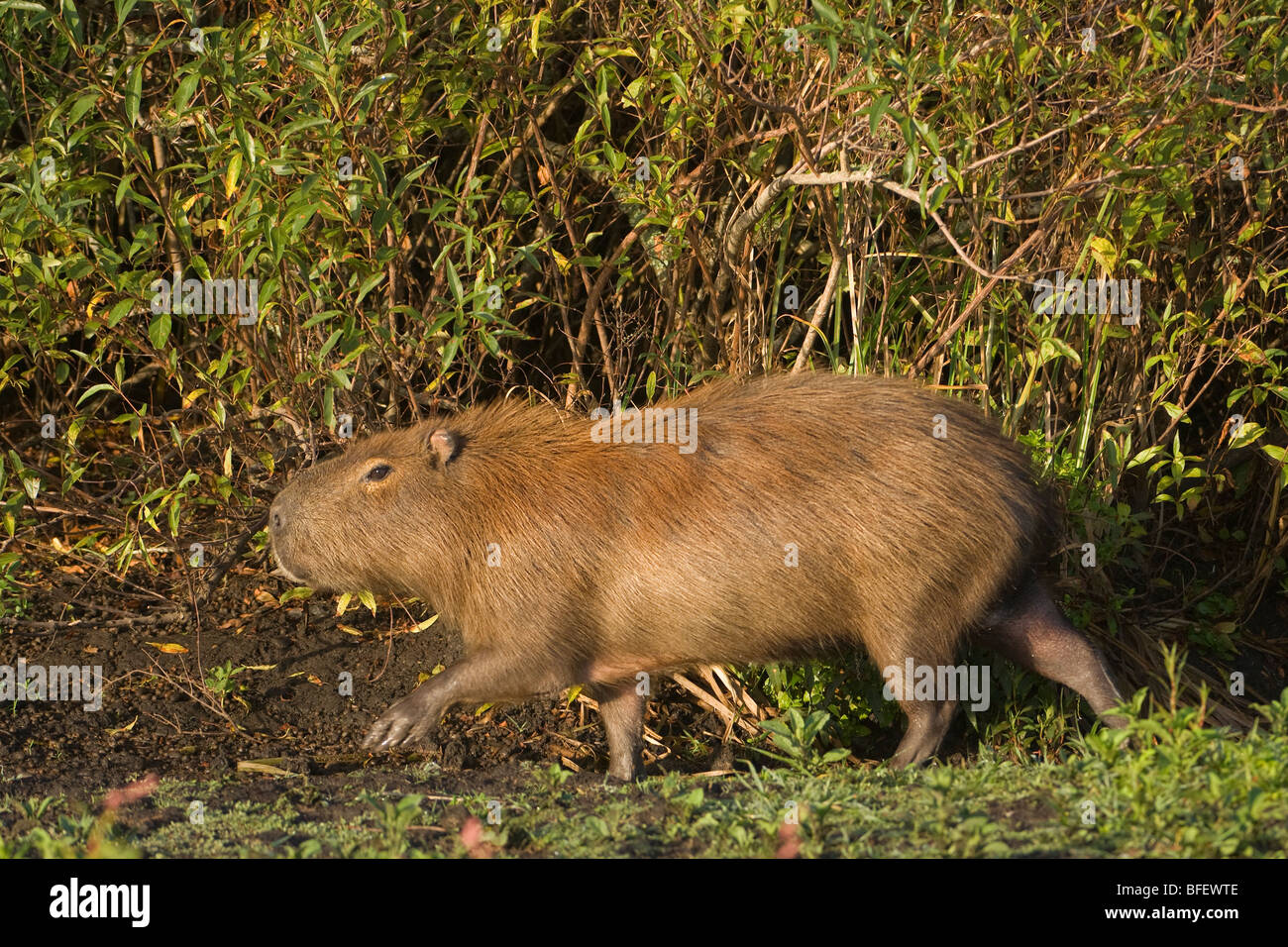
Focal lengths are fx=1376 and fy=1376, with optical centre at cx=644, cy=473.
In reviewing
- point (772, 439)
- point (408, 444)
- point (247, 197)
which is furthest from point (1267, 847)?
point (247, 197)

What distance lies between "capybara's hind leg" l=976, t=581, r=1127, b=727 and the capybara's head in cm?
192

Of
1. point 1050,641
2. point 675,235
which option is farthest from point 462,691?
point 1050,641

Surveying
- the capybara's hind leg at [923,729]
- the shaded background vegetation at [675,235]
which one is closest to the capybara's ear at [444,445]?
the shaded background vegetation at [675,235]

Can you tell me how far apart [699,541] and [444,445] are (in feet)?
3.19

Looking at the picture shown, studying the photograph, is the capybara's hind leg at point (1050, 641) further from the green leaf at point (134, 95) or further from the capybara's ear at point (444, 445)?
the green leaf at point (134, 95)

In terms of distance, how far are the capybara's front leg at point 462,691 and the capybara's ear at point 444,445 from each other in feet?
2.30

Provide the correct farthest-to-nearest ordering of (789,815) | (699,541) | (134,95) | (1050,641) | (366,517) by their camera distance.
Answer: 1. (366,517)
2. (1050,641)
3. (699,541)
4. (134,95)
5. (789,815)

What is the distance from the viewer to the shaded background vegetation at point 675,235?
4.44 metres

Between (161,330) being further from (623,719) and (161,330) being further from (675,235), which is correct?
(623,719)

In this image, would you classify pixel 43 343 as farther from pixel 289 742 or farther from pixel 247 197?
pixel 289 742

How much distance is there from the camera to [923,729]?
15.1ft

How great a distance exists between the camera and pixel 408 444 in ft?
15.7

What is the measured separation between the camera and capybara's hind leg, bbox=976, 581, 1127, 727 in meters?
4.56

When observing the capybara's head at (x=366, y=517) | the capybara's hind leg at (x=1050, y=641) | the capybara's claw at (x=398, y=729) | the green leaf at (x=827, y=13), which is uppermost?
the green leaf at (x=827, y=13)
